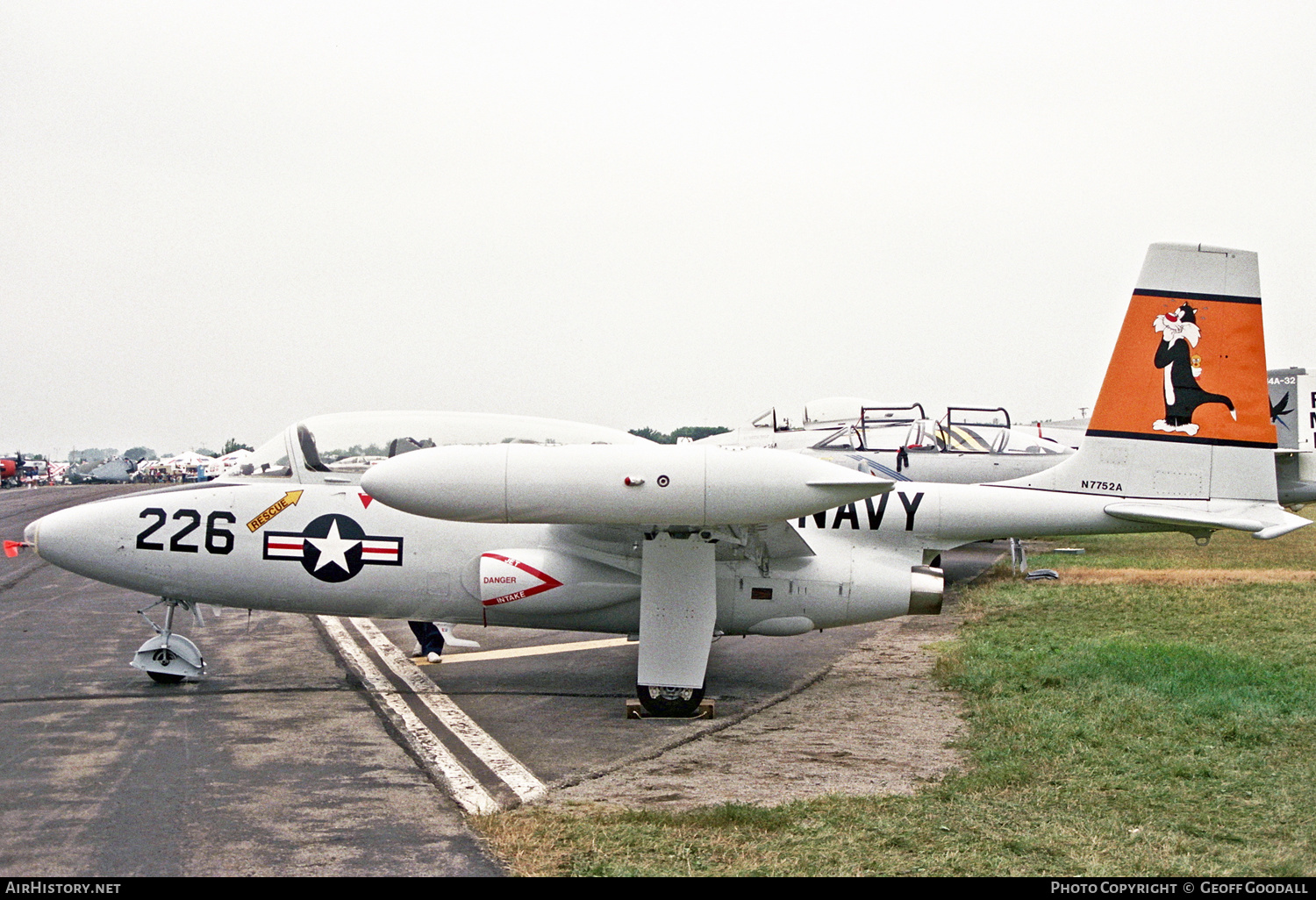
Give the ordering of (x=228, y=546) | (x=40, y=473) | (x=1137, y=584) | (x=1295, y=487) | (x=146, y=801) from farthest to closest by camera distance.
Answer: (x=40, y=473) < (x=1295, y=487) < (x=1137, y=584) < (x=228, y=546) < (x=146, y=801)

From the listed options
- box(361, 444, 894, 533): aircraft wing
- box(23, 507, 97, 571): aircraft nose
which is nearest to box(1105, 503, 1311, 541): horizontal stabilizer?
box(361, 444, 894, 533): aircraft wing

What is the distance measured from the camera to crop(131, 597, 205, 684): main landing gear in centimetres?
988

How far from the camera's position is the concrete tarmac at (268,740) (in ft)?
18.0

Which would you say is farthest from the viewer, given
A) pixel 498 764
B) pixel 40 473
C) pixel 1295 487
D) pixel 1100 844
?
pixel 40 473

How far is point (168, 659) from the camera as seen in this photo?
9938 mm

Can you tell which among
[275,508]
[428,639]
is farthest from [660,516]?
[428,639]

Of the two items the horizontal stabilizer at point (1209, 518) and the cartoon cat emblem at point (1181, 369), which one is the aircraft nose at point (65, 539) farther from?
Answer: the cartoon cat emblem at point (1181, 369)

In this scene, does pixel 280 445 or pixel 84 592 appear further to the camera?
pixel 84 592

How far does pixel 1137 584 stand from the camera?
16.6 m

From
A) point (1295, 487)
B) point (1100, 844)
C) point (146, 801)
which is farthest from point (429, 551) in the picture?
point (1295, 487)

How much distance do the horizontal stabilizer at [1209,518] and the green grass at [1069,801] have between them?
138cm

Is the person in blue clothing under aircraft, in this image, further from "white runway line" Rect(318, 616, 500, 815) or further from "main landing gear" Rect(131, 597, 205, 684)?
"main landing gear" Rect(131, 597, 205, 684)

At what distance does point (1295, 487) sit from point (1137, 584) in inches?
284

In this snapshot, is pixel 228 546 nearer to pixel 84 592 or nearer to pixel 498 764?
pixel 498 764
